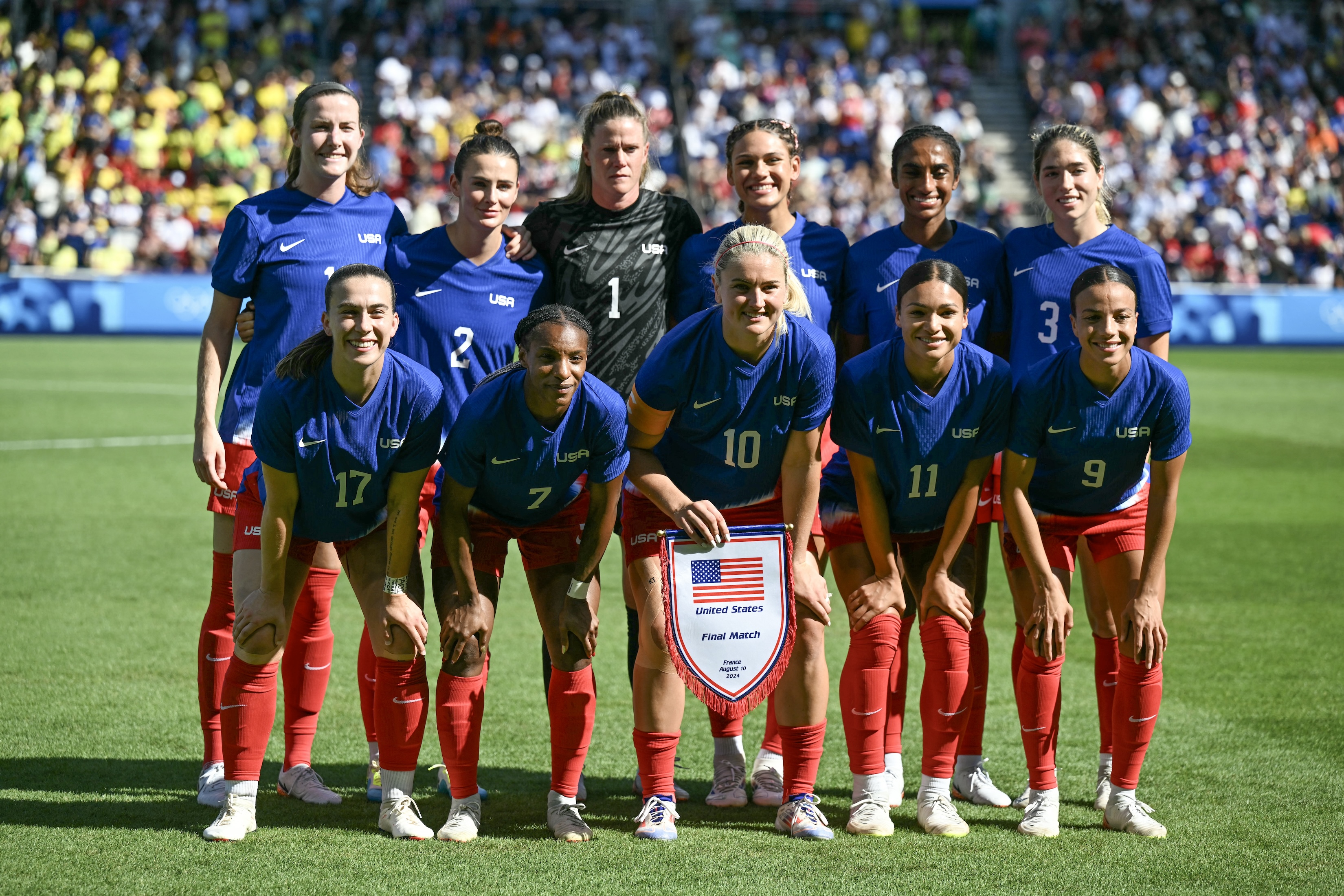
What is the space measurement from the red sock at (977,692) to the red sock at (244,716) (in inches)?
89.7

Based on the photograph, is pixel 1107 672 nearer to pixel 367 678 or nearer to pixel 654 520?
pixel 654 520

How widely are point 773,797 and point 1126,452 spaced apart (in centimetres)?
165

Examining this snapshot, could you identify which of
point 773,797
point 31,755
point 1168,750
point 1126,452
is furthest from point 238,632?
point 1168,750

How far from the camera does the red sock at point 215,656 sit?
4.68m

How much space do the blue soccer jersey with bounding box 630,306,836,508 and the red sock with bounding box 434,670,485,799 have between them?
3.19 ft

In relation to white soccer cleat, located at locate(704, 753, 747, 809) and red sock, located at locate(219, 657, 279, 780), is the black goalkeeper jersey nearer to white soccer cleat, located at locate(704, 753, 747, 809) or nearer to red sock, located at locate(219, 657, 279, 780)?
white soccer cleat, located at locate(704, 753, 747, 809)

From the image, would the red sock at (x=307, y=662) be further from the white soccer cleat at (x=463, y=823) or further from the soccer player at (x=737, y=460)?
the soccer player at (x=737, y=460)

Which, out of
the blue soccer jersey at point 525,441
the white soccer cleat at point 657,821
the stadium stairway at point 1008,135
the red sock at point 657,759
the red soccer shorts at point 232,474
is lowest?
the white soccer cleat at point 657,821

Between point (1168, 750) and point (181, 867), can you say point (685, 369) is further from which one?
point (1168, 750)

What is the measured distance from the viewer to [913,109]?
29.6 m

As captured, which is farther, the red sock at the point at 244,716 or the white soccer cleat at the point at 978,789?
the white soccer cleat at the point at 978,789

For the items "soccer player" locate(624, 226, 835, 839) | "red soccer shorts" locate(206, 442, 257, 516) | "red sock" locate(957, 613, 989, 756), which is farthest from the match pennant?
"red soccer shorts" locate(206, 442, 257, 516)

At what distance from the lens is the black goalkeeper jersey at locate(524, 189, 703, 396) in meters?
4.82

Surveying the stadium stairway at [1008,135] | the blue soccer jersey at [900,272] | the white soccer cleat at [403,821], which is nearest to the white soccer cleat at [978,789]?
the blue soccer jersey at [900,272]
